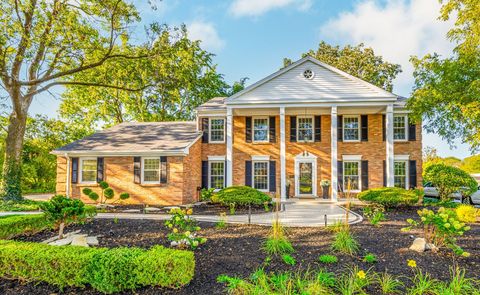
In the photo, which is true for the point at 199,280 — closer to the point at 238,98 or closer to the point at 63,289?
the point at 63,289

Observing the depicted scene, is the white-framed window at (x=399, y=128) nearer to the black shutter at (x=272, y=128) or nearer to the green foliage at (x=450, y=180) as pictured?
the green foliage at (x=450, y=180)

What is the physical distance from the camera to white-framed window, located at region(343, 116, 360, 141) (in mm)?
17875

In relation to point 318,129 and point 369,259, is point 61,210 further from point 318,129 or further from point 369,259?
point 318,129

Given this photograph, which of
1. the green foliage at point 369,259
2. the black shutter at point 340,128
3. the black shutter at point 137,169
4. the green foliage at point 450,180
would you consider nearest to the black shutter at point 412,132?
the green foliage at point 450,180

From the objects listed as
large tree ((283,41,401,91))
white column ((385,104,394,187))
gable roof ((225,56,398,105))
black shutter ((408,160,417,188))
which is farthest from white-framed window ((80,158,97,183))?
large tree ((283,41,401,91))

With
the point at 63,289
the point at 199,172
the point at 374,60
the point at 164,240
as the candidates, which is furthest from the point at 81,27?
the point at 374,60

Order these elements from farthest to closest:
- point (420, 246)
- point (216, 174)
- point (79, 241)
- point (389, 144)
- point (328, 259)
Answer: point (216, 174) < point (389, 144) < point (79, 241) < point (420, 246) < point (328, 259)

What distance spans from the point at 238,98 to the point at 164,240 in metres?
11.7

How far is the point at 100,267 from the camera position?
427 cm

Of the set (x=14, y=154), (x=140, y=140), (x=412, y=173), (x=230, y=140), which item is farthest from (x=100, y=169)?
(x=412, y=173)

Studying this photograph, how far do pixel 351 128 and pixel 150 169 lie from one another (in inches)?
460

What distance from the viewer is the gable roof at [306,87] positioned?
16484 mm

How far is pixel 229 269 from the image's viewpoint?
487cm

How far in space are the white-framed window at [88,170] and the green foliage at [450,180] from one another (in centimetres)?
1675
